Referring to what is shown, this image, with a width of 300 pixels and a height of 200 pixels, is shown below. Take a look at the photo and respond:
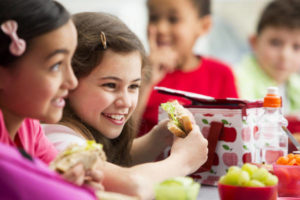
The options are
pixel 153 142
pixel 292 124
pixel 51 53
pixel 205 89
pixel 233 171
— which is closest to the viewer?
pixel 51 53

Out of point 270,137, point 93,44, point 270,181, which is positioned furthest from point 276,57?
point 270,181

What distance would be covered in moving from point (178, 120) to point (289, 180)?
336 millimetres

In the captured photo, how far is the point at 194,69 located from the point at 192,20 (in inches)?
11.9

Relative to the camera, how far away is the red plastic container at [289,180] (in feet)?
3.48

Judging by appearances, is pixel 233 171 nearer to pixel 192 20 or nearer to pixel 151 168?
pixel 151 168

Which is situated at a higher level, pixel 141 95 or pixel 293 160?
pixel 141 95

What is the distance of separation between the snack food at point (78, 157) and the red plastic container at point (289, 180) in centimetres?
51

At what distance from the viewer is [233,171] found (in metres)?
0.89

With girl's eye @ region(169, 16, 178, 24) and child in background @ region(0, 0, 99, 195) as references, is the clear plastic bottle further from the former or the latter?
girl's eye @ region(169, 16, 178, 24)

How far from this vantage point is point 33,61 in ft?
2.52

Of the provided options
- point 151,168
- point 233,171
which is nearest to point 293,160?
point 233,171

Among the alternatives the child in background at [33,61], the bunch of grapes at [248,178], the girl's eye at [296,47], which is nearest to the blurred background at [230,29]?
the girl's eye at [296,47]

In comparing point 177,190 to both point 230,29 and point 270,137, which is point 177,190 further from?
point 230,29

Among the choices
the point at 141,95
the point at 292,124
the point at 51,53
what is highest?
the point at 51,53
